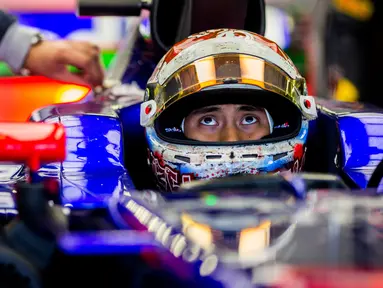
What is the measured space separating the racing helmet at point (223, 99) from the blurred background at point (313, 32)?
2.95m

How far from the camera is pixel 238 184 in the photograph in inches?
54.0

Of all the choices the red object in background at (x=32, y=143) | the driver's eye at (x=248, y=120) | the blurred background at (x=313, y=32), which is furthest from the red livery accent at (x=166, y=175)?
the blurred background at (x=313, y=32)

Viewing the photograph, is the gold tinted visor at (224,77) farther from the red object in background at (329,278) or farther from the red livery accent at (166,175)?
the red object in background at (329,278)

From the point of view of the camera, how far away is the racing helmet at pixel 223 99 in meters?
1.81

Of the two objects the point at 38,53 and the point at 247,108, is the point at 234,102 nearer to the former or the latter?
the point at 247,108

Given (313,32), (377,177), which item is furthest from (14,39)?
(313,32)

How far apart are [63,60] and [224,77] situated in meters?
1.02

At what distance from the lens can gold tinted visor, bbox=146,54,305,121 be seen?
1814mm

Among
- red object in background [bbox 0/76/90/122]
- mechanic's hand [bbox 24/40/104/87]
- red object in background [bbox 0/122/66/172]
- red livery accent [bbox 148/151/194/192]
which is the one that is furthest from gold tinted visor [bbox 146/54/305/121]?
A: mechanic's hand [bbox 24/40/104/87]

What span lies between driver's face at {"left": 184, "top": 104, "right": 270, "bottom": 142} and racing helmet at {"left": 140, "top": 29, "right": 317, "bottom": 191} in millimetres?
17

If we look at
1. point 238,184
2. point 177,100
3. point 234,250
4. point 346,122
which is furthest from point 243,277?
point 346,122

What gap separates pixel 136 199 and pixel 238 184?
0.59 ft

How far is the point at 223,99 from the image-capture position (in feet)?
6.29

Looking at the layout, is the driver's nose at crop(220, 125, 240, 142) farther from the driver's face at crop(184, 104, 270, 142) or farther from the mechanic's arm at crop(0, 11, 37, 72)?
the mechanic's arm at crop(0, 11, 37, 72)
